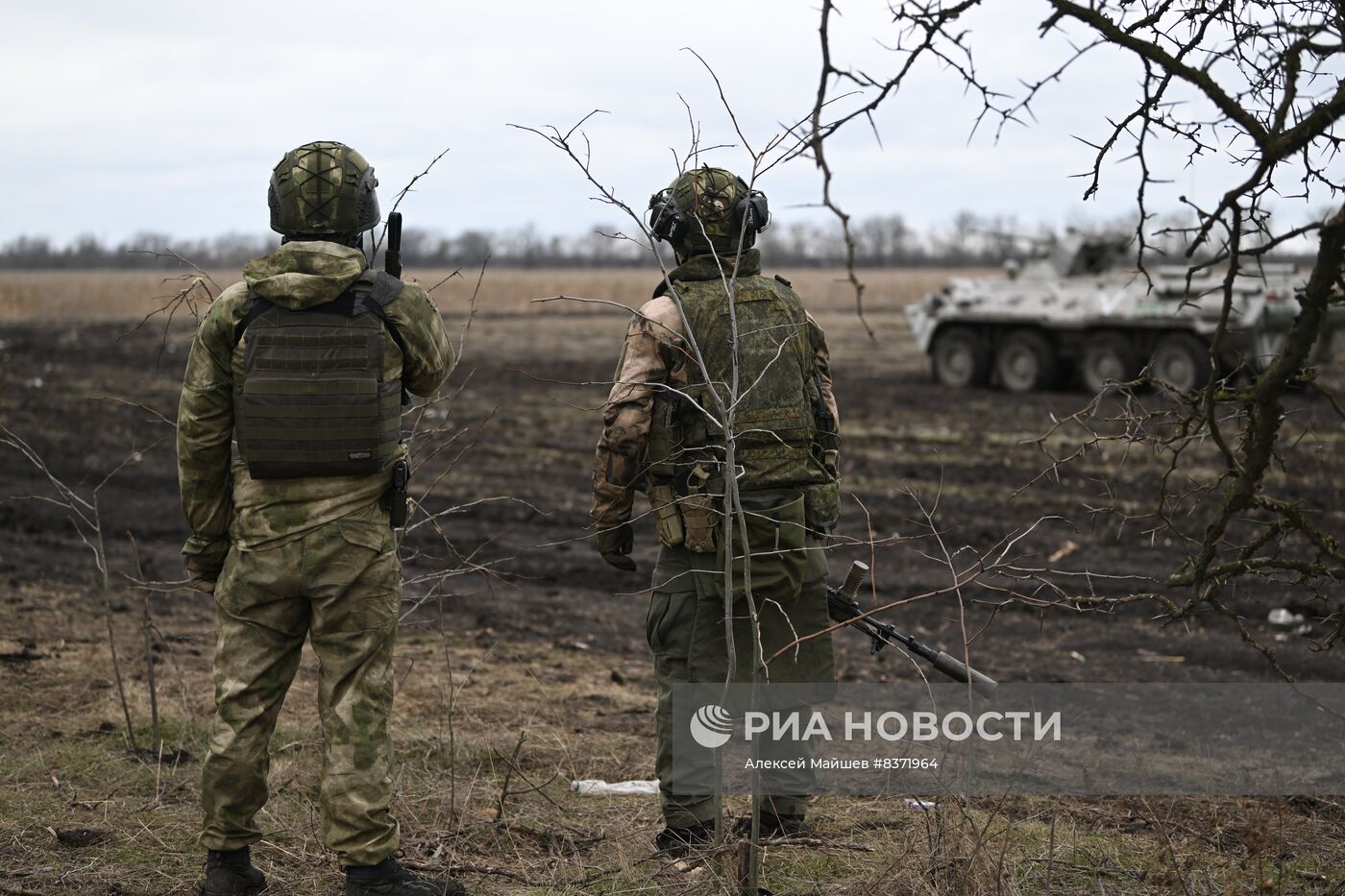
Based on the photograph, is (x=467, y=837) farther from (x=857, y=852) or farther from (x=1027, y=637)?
(x=1027, y=637)

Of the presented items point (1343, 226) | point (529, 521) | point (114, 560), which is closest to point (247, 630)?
point (1343, 226)

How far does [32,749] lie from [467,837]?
1.87 m

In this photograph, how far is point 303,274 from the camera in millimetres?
3381

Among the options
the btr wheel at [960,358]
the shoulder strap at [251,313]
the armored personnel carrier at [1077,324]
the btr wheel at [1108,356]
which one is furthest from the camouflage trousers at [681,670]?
the btr wheel at [960,358]

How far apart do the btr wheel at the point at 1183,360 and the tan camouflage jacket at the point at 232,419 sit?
14.6 metres

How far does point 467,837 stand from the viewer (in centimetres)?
396

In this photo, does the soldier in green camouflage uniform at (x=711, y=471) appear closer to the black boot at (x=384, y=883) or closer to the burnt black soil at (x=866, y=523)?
the burnt black soil at (x=866, y=523)

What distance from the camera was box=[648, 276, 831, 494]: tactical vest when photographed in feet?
12.4

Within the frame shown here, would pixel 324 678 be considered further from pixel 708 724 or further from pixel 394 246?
pixel 394 246

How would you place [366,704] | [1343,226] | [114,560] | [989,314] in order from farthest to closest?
1. [989,314]
2. [114,560]
3. [366,704]
4. [1343,226]

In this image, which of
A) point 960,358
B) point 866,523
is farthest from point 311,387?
point 960,358

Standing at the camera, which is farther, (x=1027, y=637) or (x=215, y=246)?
(x=215, y=246)

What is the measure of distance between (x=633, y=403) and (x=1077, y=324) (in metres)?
15.1

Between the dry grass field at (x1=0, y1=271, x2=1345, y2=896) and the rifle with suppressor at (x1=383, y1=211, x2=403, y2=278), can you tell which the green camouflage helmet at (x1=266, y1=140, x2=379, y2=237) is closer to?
the rifle with suppressor at (x1=383, y1=211, x2=403, y2=278)
